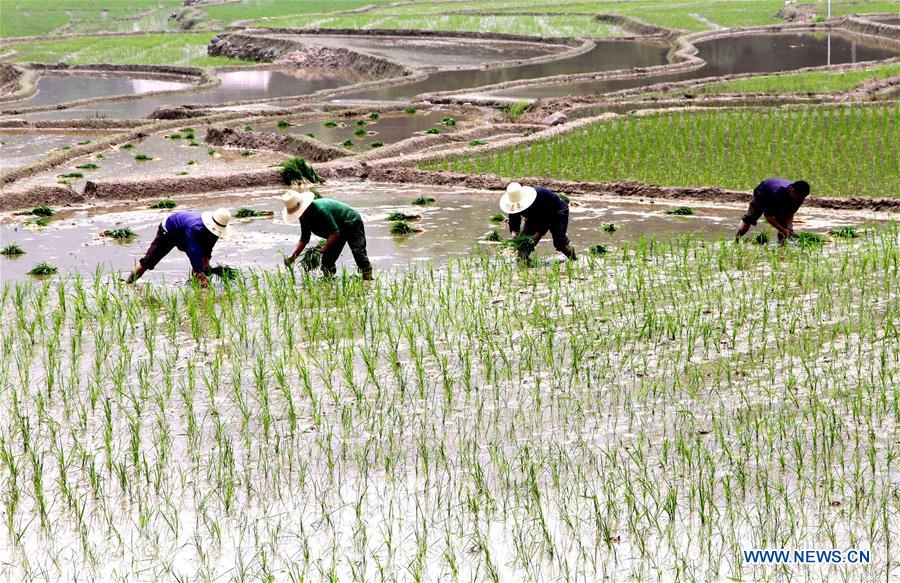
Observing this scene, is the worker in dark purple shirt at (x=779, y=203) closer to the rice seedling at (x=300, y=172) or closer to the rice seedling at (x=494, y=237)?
the rice seedling at (x=494, y=237)

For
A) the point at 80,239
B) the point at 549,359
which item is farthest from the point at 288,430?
the point at 80,239

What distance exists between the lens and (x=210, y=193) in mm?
12836

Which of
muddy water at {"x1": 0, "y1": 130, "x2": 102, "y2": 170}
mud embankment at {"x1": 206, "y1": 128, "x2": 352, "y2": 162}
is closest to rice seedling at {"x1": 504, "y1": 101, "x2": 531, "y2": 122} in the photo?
mud embankment at {"x1": 206, "y1": 128, "x2": 352, "y2": 162}

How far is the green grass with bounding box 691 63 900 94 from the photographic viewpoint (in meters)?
18.8

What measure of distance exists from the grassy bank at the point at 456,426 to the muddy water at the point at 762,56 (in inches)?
562

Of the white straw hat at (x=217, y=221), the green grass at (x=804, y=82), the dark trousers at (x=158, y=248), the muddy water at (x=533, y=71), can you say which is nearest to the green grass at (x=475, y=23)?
the muddy water at (x=533, y=71)

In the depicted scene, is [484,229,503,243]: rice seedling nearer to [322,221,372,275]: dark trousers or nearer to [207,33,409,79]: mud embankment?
[322,221,372,275]: dark trousers

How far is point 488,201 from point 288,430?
659cm

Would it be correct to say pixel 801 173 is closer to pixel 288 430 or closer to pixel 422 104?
pixel 288 430

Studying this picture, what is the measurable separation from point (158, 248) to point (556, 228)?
9.69ft

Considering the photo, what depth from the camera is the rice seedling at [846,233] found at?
29.8ft

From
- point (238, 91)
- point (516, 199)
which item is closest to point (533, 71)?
point (238, 91)

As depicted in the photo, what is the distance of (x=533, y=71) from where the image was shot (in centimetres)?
2552

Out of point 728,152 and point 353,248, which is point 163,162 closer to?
point 728,152
